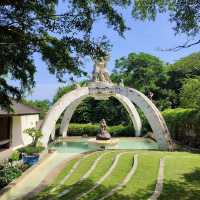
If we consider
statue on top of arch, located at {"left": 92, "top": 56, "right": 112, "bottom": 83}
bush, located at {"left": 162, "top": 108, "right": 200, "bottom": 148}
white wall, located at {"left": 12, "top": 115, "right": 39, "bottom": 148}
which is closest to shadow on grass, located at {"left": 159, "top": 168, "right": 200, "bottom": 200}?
bush, located at {"left": 162, "top": 108, "right": 200, "bottom": 148}

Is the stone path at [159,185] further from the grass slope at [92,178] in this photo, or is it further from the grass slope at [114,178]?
the grass slope at [92,178]

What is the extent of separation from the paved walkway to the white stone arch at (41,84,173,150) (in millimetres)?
5404

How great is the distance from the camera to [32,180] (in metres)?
13.3

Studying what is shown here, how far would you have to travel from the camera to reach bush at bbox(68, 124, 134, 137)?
34.0 metres

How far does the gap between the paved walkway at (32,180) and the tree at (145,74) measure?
30.0m

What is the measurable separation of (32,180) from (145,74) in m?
35.4

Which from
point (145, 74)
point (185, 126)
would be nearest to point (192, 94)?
point (185, 126)

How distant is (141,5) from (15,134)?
1708cm

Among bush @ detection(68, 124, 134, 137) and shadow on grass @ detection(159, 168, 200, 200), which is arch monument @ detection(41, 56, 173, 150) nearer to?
bush @ detection(68, 124, 134, 137)

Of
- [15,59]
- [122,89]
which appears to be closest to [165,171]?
[15,59]

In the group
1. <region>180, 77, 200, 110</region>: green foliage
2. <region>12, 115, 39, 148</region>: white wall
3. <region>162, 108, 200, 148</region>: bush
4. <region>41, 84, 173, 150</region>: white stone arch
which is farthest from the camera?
<region>180, 77, 200, 110</region>: green foliage

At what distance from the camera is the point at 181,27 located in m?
9.41

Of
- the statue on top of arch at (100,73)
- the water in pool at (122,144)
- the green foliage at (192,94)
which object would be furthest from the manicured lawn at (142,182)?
the statue on top of arch at (100,73)

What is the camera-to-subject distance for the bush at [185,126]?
23.5 metres
